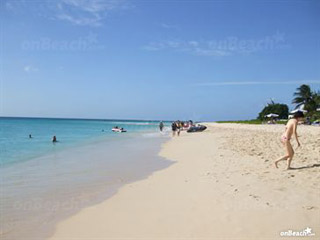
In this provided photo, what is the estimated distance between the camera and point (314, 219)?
4695 mm

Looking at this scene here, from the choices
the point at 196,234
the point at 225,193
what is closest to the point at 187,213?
the point at 196,234

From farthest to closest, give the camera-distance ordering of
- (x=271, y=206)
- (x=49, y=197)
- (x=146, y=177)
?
(x=146, y=177)
(x=49, y=197)
(x=271, y=206)

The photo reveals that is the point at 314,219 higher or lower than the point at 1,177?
higher

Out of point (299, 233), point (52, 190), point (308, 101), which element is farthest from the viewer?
point (308, 101)

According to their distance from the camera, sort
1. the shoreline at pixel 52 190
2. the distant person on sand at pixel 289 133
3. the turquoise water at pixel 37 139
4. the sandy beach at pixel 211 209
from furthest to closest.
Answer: the turquoise water at pixel 37 139 → the distant person on sand at pixel 289 133 → the shoreline at pixel 52 190 → the sandy beach at pixel 211 209

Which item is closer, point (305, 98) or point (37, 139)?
point (37, 139)

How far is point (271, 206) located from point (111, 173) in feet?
22.1

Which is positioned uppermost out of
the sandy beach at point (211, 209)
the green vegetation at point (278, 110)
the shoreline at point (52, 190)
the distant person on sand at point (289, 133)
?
the green vegetation at point (278, 110)

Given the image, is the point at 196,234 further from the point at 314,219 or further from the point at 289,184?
the point at 289,184

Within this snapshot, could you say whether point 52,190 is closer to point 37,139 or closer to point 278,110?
point 37,139

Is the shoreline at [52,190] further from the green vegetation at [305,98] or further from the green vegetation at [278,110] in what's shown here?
the green vegetation at [278,110]

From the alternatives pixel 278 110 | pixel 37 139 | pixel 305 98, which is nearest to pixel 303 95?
pixel 305 98

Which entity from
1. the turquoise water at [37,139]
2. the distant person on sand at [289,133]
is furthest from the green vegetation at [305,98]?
the distant person on sand at [289,133]

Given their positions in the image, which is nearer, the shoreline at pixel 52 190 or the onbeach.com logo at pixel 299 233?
the onbeach.com logo at pixel 299 233
